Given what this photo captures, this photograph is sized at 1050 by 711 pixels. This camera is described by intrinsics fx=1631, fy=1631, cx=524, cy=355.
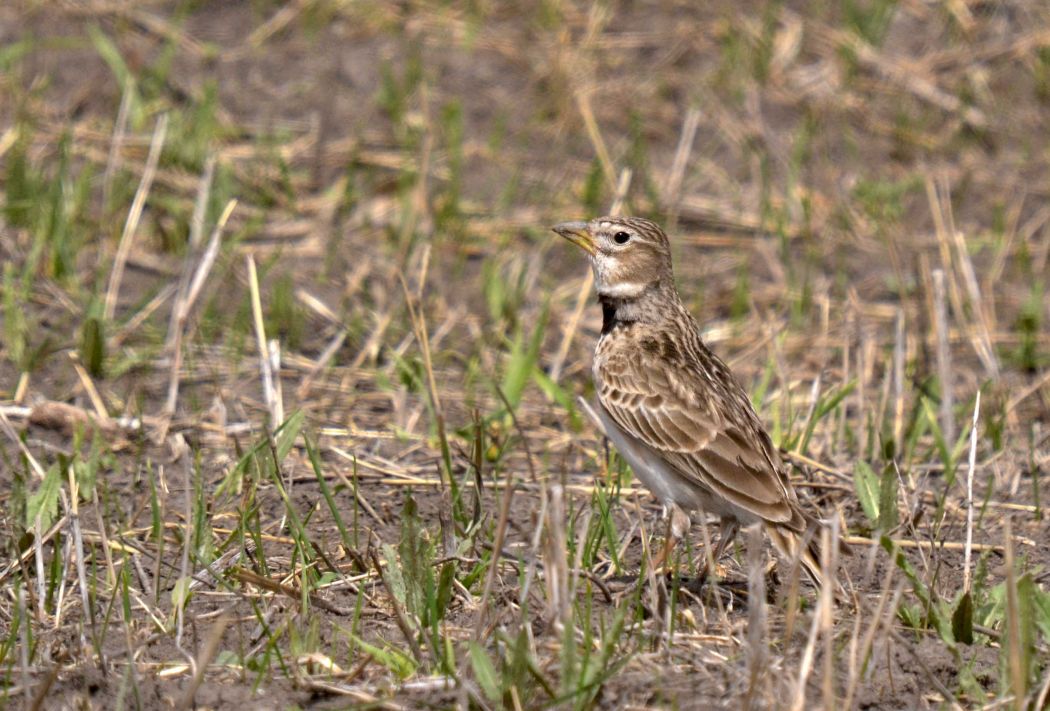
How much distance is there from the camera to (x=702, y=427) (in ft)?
17.6

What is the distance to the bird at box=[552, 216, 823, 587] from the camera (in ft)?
16.8

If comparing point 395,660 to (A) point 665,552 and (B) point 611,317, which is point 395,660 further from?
(B) point 611,317

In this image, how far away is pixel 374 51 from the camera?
10680 millimetres

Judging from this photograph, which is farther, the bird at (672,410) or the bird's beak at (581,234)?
the bird's beak at (581,234)

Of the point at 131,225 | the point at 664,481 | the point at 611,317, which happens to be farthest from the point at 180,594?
the point at 131,225

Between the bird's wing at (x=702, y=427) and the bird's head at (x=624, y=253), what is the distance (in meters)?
0.40

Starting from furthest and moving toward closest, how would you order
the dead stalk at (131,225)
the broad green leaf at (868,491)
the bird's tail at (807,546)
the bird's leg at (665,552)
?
1. the dead stalk at (131,225)
2. the broad green leaf at (868,491)
3. the bird's leg at (665,552)
4. the bird's tail at (807,546)

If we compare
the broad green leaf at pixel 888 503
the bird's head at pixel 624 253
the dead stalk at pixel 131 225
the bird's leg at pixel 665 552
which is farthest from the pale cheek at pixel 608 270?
the dead stalk at pixel 131 225

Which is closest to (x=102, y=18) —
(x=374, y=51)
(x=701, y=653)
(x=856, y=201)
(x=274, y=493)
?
(x=374, y=51)

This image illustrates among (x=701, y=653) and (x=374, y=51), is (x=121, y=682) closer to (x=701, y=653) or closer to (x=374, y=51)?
(x=701, y=653)

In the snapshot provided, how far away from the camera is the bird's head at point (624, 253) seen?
6059 millimetres

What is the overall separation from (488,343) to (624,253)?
1980mm

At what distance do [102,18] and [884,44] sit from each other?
5.23m

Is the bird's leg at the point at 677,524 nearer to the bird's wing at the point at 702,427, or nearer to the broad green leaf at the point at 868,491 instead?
the bird's wing at the point at 702,427
